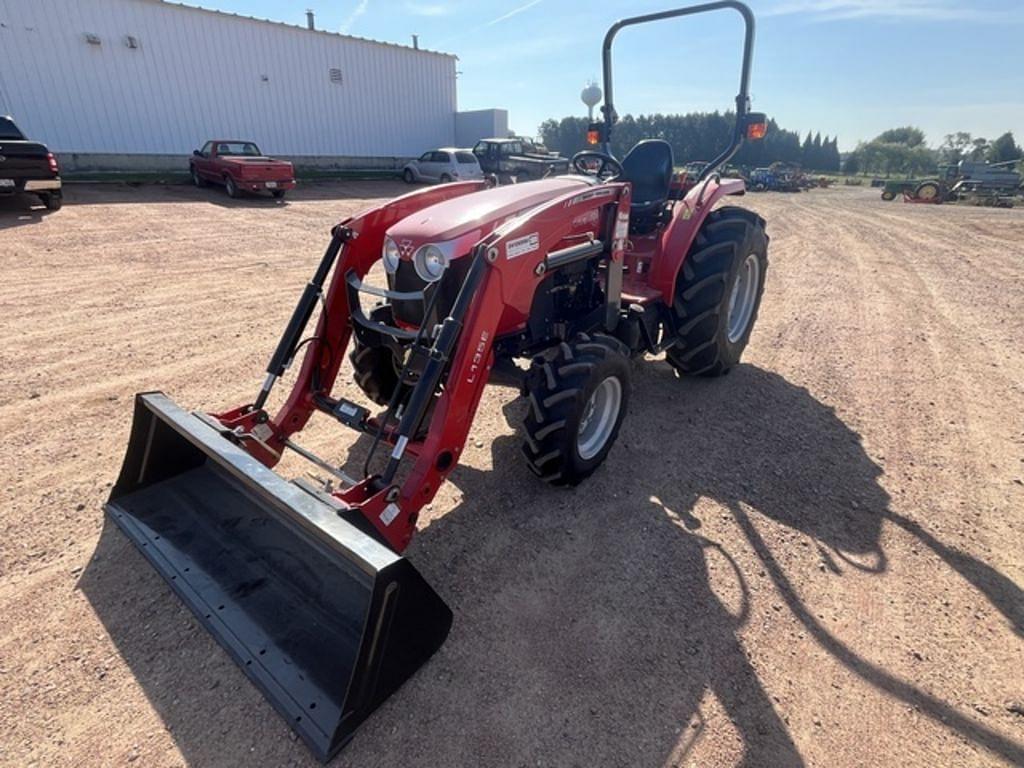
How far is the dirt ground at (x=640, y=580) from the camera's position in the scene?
1959 mm

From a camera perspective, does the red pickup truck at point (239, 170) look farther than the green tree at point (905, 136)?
No

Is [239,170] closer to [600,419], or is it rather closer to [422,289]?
[422,289]

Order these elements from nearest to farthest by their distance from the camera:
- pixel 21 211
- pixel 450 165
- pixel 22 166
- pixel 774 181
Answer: pixel 22 166
pixel 21 211
pixel 450 165
pixel 774 181

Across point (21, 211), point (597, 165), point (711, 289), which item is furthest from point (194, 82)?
point (711, 289)

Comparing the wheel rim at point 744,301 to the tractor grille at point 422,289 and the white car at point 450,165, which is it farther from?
the white car at point 450,165

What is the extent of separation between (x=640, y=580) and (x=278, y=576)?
1555 mm

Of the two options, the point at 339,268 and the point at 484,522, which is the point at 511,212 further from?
the point at 484,522

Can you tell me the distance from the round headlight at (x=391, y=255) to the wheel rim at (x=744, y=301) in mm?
3139

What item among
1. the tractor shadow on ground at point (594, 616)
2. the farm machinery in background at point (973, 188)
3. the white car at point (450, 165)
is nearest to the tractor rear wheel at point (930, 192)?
the farm machinery in background at point (973, 188)

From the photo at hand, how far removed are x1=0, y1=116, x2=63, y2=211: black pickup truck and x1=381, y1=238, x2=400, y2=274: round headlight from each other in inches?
435

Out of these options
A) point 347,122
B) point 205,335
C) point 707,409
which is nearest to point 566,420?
point 707,409

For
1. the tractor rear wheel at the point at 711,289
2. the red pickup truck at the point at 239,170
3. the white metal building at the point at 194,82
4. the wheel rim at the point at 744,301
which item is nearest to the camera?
the tractor rear wheel at the point at 711,289

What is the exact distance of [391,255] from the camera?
2949 mm

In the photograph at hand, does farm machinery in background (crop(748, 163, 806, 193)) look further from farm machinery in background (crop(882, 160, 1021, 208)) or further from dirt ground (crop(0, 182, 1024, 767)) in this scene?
dirt ground (crop(0, 182, 1024, 767))
